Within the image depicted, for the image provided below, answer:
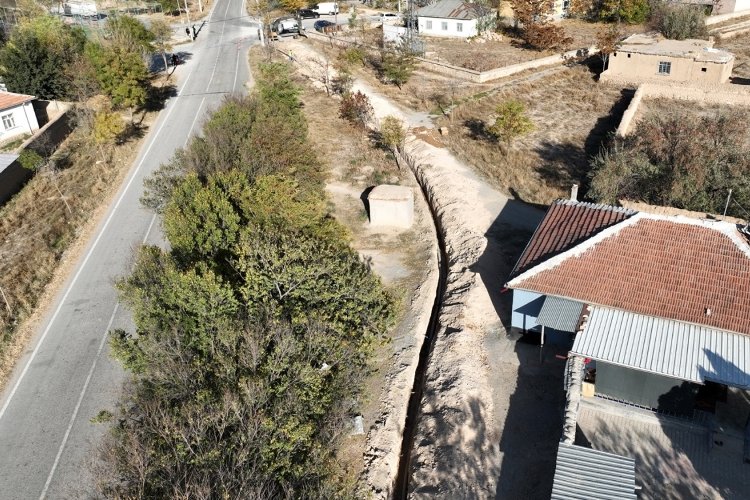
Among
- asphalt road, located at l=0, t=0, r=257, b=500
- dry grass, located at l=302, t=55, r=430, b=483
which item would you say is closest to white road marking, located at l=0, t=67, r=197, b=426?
Answer: asphalt road, located at l=0, t=0, r=257, b=500

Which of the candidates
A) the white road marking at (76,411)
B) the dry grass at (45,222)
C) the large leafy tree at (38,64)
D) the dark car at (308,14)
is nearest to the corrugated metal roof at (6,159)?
the dry grass at (45,222)

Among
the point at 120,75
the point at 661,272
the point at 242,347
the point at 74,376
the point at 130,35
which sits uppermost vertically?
the point at 130,35

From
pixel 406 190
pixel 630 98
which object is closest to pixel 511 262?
pixel 406 190

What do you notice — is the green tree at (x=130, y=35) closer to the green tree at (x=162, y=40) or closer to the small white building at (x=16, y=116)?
the green tree at (x=162, y=40)

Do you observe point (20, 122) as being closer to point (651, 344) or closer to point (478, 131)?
point (478, 131)

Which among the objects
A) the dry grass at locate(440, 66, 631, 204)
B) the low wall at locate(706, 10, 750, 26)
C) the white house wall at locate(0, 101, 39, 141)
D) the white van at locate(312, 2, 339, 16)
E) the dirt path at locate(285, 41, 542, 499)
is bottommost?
the dirt path at locate(285, 41, 542, 499)

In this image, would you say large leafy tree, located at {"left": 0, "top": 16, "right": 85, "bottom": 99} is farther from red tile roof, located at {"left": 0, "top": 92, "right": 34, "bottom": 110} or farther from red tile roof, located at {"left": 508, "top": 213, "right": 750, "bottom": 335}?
red tile roof, located at {"left": 508, "top": 213, "right": 750, "bottom": 335}

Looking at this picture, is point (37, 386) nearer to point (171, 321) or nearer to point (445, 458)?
point (171, 321)

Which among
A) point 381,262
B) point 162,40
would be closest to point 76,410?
point 381,262
